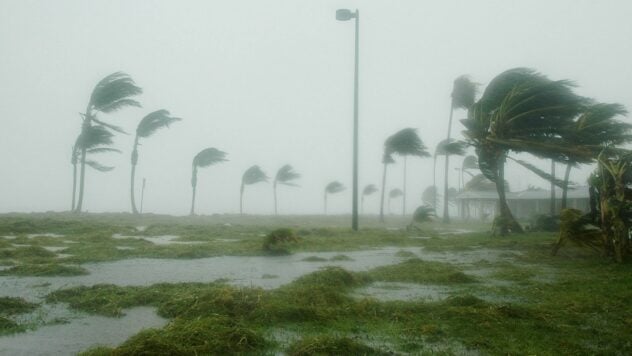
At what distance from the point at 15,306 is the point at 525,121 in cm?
1742

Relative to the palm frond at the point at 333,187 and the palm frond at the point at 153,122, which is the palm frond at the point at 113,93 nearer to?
the palm frond at the point at 153,122

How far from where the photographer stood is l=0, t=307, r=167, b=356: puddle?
4000 mm

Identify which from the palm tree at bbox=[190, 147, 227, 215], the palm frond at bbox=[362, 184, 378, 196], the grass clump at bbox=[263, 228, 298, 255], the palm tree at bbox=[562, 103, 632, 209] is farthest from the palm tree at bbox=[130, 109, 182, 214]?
the palm frond at bbox=[362, 184, 378, 196]

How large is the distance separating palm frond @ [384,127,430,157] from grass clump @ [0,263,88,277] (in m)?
30.3

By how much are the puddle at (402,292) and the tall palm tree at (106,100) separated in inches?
1015

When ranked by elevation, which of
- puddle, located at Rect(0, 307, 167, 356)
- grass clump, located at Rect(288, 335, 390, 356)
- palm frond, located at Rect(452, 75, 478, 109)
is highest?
palm frond, located at Rect(452, 75, 478, 109)

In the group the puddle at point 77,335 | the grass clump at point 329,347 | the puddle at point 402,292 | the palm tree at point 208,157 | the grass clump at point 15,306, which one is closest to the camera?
the grass clump at point 329,347

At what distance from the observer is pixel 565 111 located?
16578mm

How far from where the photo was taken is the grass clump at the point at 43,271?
7812 millimetres

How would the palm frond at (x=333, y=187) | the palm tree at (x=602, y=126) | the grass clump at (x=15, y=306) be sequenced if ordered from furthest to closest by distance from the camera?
the palm frond at (x=333, y=187) → the palm tree at (x=602, y=126) → the grass clump at (x=15, y=306)

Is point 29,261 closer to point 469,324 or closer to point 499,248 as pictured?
point 469,324

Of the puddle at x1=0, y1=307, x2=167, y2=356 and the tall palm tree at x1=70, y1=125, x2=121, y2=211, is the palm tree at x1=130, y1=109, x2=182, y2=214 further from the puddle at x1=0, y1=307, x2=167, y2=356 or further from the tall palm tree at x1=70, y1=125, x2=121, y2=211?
the puddle at x1=0, y1=307, x2=167, y2=356

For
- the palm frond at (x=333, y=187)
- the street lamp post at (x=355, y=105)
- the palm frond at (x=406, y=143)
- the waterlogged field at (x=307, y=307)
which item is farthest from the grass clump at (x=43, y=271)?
the palm frond at (x=333, y=187)

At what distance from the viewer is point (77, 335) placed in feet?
14.5
